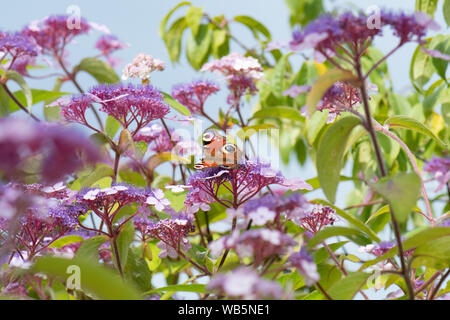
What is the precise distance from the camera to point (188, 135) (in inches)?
55.1

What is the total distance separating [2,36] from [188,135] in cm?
53

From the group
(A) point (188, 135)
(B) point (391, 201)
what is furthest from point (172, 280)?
(B) point (391, 201)

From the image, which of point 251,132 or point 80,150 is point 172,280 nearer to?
point 251,132

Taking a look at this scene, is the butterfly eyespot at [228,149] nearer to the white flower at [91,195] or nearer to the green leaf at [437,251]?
the white flower at [91,195]

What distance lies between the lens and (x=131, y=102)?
105 centimetres

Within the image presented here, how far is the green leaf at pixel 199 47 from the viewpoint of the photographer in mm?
2020

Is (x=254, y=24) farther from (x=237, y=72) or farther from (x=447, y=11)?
(x=447, y=11)

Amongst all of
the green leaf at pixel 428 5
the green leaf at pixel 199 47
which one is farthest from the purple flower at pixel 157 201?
the green leaf at pixel 199 47

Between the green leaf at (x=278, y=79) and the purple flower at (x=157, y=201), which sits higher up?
the green leaf at (x=278, y=79)

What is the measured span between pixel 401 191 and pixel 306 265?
15cm

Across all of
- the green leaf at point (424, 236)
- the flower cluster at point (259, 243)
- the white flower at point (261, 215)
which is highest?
the white flower at point (261, 215)

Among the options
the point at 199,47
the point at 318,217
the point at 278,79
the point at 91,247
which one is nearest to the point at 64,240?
the point at 91,247

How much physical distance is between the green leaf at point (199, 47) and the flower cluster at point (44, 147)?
1.50 m

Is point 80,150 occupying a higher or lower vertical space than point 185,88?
lower
